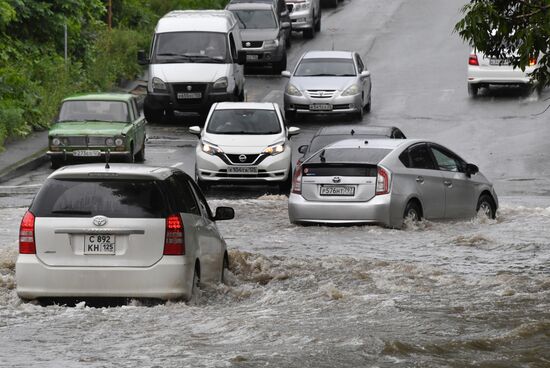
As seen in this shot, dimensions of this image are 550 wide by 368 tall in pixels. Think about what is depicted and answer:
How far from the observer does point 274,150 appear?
26.3 meters

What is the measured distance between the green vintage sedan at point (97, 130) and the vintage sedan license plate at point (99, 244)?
15.3 meters

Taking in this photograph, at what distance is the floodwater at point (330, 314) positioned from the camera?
430 inches

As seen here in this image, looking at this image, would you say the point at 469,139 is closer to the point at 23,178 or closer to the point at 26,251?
the point at 23,178

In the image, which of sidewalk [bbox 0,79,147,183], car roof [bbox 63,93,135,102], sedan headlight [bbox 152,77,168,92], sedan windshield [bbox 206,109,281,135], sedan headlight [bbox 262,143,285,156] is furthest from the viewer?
sedan headlight [bbox 152,77,168,92]

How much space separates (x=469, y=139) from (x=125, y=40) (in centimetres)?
1347

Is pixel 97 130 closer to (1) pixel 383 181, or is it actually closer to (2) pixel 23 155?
(2) pixel 23 155

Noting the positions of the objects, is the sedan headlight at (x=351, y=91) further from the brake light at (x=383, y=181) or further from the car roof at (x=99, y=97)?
the brake light at (x=383, y=181)

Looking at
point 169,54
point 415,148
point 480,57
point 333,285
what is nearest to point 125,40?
point 169,54

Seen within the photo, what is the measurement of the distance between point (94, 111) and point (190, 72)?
6.24m

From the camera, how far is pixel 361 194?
19203 millimetres

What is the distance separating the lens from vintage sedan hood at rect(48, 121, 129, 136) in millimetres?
28219

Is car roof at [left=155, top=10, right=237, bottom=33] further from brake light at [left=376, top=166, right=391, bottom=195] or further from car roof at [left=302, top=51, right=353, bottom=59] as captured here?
brake light at [left=376, top=166, right=391, bottom=195]

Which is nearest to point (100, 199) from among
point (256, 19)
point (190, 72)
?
point (190, 72)

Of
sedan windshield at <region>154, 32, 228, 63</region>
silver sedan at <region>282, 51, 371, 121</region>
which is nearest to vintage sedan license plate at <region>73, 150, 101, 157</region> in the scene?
sedan windshield at <region>154, 32, 228, 63</region>
